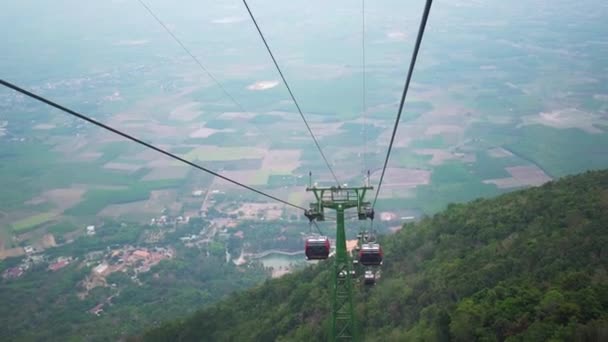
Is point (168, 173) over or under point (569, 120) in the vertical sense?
under

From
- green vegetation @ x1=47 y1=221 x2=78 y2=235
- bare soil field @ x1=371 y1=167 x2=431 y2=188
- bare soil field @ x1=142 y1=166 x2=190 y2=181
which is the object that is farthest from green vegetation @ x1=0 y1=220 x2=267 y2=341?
bare soil field @ x1=371 y1=167 x2=431 y2=188

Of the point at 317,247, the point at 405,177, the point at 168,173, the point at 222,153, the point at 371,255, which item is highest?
the point at 222,153

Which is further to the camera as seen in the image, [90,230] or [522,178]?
[522,178]

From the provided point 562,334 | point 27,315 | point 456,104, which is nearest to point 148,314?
point 27,315

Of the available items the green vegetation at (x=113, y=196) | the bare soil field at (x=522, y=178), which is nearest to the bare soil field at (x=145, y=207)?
the green vegetation at (x=113, y=196)

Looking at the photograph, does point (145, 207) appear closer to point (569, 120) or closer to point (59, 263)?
point (59, 263)

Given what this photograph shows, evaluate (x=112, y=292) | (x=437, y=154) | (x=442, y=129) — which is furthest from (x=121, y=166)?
(x=442, y=129)
